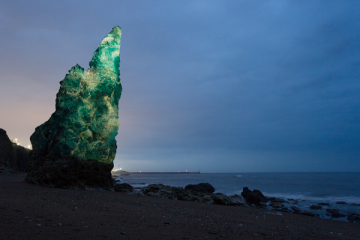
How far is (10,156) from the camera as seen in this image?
40.3m

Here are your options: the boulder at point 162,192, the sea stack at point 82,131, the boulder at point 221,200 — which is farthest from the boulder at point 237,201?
the sea stack at point 82,131

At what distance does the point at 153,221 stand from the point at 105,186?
34.2 ft

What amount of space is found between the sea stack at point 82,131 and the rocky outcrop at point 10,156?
26.4 meters

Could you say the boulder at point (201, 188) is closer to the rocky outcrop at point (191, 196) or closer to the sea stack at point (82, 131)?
the rocky outcrop at point (191, 196)

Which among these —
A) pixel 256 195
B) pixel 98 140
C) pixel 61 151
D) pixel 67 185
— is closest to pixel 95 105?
pixel 98 140

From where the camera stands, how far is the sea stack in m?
14.8

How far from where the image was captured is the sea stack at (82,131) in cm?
1484

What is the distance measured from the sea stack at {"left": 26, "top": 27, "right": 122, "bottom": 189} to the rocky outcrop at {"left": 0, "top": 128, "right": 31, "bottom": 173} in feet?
86.5

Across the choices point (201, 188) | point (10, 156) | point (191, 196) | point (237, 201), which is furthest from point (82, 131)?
point (10, 156)

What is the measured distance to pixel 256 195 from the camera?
23469mm

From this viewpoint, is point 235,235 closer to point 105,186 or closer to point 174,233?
point 174,233

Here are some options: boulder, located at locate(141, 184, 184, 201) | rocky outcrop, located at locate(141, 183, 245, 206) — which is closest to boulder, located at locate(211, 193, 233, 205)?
rocky outcrop, located at locate(141, 183, 245, 206)

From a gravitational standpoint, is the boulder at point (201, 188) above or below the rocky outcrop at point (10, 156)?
below

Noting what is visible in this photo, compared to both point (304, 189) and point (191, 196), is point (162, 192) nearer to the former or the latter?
point (191, 196)
